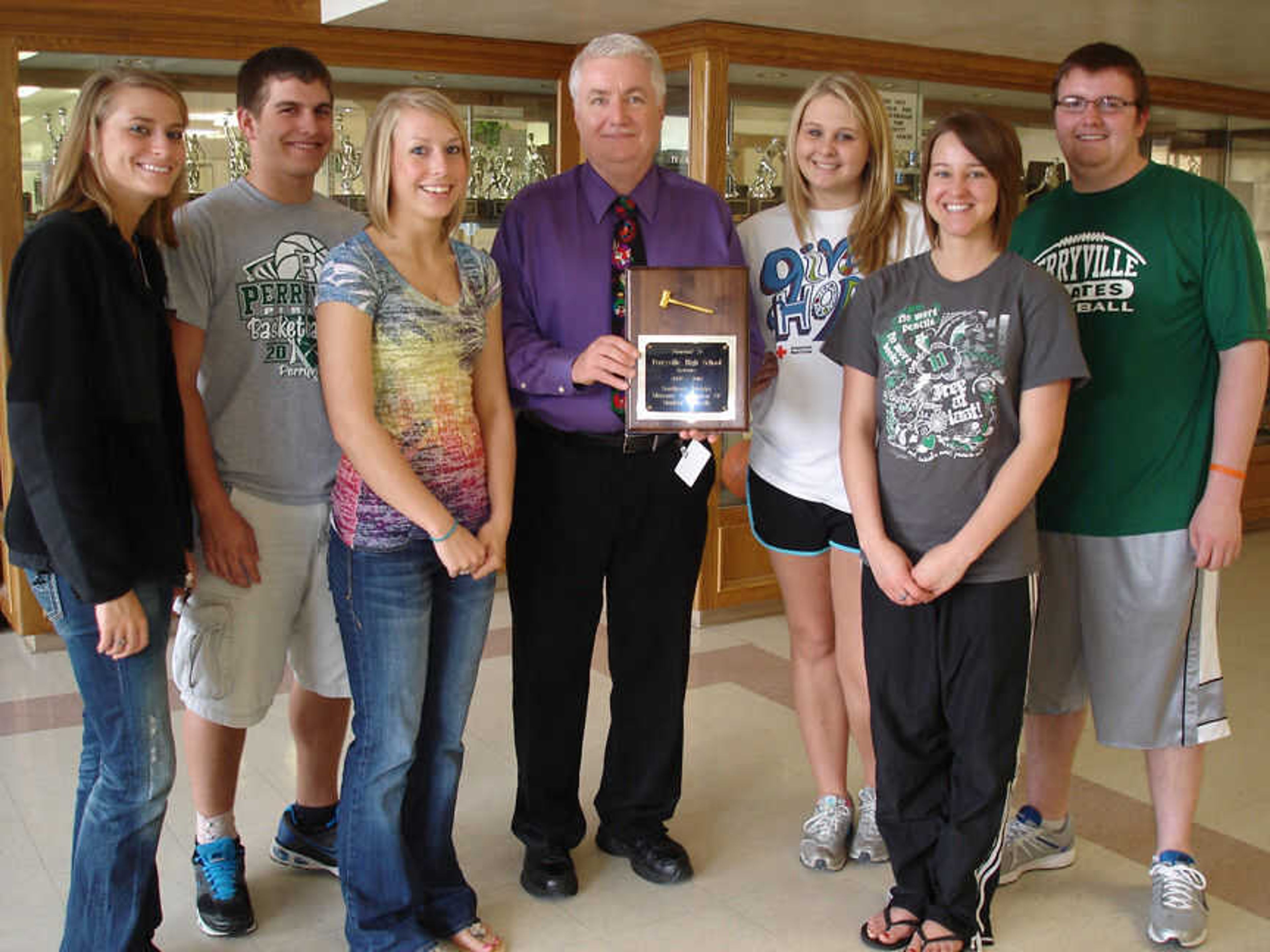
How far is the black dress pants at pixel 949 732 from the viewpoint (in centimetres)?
253

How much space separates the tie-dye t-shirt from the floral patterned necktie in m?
0.35

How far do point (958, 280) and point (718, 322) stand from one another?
1.59ft

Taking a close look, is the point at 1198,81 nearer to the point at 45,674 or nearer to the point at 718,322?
the point at 718,322

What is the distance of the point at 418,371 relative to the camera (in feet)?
7.80

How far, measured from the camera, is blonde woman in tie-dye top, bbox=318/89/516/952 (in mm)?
2326

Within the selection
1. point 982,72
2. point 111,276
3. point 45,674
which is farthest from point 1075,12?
point 45,674

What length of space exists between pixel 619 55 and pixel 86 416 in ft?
4.20

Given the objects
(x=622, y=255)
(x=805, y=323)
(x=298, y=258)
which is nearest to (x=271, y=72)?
(x=298, y=258)

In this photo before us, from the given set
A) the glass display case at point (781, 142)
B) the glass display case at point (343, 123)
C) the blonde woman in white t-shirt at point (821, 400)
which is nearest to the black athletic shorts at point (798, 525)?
the blonde woman in white t-shirt at point (821, 400)

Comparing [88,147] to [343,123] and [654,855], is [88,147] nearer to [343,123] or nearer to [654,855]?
[654,855]

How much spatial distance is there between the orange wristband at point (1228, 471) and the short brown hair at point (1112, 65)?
75 centimetres

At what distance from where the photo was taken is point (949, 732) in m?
2.62

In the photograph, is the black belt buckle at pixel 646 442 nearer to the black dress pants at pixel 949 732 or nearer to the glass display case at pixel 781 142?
the black dress pants at pixel 949 732

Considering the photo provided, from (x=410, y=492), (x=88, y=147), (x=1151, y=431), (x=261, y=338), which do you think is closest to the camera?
(x=88, y=147)
